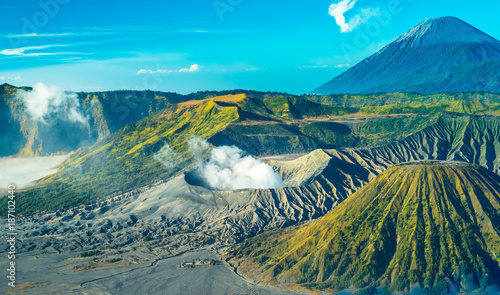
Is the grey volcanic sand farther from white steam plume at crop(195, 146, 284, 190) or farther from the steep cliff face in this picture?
white steam plume at crop(195, 146, 284, 190)

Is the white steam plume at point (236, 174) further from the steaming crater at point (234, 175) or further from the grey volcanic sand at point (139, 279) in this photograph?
the grey volcanic sand at point (139, 279)

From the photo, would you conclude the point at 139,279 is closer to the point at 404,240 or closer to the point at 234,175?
the point at 404,240

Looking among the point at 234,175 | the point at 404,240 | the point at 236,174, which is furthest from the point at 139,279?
the point at 236,174

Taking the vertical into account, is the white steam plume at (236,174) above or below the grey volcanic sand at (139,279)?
above

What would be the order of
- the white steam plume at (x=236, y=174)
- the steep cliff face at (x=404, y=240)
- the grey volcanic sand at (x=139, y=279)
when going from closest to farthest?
1. the steep cliff face at (x=404, y=240)
2. the grey volcanic sand at (x=139, y=279)
3. the white steam plume at (x=236, y=174)

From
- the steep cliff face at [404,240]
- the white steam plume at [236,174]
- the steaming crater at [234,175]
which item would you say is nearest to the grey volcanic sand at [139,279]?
the steep cliff face at [404,240]

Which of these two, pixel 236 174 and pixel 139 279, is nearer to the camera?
pixel 139 279
